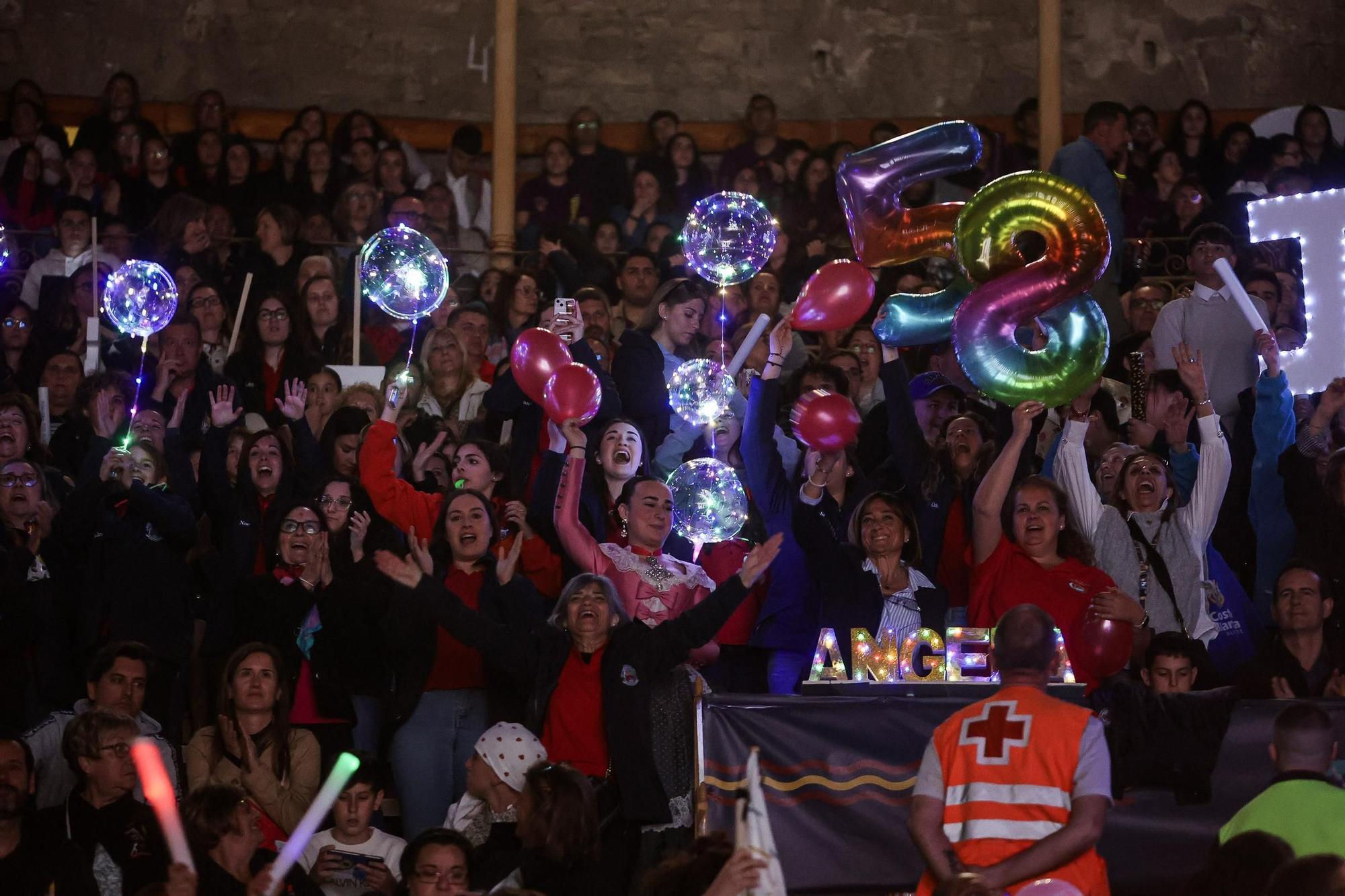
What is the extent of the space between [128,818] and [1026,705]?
2788 millimetres

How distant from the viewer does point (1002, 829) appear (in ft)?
16.4

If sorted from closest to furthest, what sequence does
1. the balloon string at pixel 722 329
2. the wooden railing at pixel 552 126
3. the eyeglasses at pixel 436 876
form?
1. the eyeglasses at pixel 436 876
2. the balloon string at pixel 722 329
3. the wooden railing at pixel 552 126

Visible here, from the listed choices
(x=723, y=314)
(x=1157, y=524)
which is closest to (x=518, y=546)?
(x=723, y=314)

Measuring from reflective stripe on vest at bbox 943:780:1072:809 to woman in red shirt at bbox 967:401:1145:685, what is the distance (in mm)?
1634

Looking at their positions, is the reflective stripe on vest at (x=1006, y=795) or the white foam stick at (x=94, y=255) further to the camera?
the white foam stick at (x=94, y=255)

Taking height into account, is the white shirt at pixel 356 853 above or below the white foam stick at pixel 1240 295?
below

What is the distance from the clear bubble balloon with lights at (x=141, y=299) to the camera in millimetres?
8727

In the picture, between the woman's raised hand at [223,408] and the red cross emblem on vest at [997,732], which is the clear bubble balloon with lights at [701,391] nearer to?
the woman's raised hand at [223,408]

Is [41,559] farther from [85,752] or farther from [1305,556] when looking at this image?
[1305,556]

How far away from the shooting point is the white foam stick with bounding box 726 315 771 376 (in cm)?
813

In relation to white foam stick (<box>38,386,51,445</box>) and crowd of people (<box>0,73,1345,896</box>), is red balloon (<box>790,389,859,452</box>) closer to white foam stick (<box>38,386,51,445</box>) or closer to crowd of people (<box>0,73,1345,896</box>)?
crowd of people (<box>0,73,1345,896</box>)

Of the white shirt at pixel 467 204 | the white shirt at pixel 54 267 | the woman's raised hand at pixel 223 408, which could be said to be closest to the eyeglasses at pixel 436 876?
the woman's raised hand at pixel 223 408

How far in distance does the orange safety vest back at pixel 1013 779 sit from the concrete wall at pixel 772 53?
9.74m

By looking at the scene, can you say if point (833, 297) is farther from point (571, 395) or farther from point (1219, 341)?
point (1219, 341)
